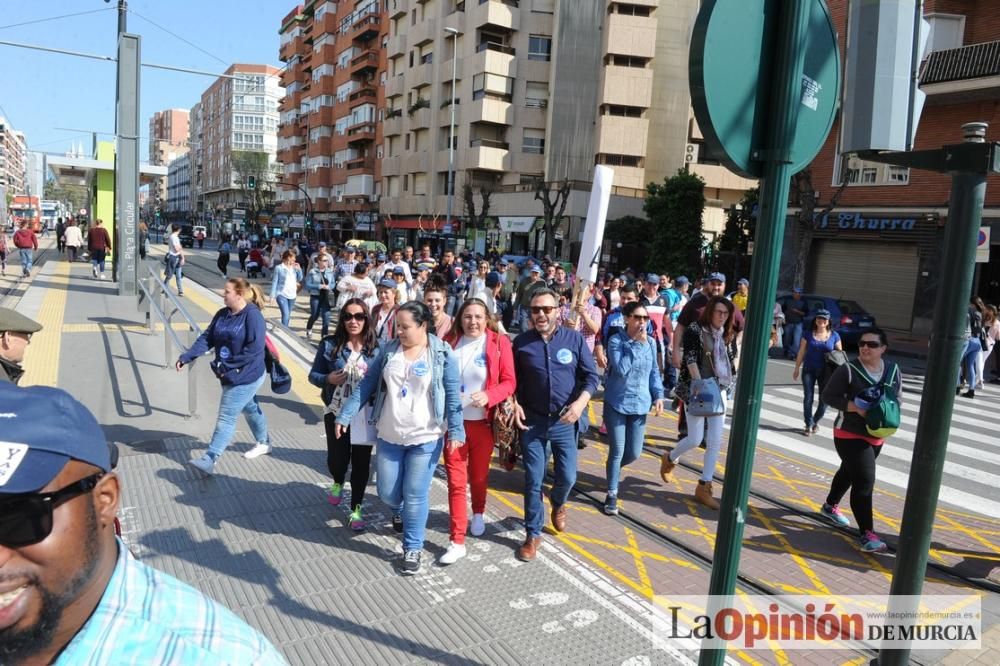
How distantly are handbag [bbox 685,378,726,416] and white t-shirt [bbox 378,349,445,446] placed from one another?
253 cm

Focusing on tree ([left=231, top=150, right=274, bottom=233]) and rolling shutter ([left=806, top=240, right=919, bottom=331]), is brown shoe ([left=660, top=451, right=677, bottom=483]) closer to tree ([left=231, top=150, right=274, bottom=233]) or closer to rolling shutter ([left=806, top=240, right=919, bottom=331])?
rolling shutter ([left=806, top=240, right=919, bottom=331])

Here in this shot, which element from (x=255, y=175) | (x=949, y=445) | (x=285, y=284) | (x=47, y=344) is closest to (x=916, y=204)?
(x=949, y=445)

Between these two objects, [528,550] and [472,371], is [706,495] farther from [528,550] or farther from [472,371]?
[472,371]

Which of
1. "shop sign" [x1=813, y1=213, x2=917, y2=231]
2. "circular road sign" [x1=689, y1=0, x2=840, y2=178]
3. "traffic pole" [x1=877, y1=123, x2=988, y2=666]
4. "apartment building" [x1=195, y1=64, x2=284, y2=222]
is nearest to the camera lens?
"circular road sign" [x1=689, y1=0, x2=840, y2=178]

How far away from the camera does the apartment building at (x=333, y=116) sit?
2244 inches

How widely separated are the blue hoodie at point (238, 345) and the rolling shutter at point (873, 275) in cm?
2358

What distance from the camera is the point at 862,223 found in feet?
80.1

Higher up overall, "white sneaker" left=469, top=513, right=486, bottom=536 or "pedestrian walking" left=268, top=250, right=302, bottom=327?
"pedestrian walking" left=268, top=250, right=302, bottom=327

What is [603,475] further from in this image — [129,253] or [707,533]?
[129,253]

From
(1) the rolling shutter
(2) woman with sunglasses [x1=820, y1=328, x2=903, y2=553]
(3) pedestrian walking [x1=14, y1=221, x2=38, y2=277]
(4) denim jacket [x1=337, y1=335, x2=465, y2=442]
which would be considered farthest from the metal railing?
(1) the rolling shutter

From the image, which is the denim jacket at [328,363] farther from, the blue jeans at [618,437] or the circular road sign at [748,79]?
the circular road sign at [748,79]

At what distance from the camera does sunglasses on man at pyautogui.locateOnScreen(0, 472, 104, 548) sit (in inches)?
38.1

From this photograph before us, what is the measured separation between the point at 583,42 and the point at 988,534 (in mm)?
40207

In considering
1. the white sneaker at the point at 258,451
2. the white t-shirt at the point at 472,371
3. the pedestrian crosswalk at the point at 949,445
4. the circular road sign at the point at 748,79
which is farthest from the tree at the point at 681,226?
the circular road sign at the point at 748,79
